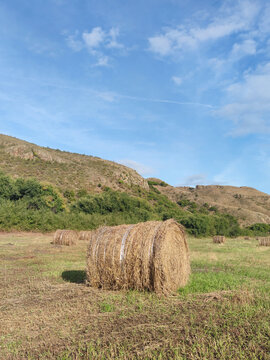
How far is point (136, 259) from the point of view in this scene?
6.37 metres

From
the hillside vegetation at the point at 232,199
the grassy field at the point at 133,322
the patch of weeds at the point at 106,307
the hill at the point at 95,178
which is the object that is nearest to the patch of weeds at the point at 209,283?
the grassy field at the point at 133,322

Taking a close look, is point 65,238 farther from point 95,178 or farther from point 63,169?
point 63,169

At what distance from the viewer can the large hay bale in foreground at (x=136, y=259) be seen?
6.28m

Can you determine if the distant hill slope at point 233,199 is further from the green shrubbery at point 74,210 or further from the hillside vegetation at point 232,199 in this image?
the green shrubbery at point 74,210

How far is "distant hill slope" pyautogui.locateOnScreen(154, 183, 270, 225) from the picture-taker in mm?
61031

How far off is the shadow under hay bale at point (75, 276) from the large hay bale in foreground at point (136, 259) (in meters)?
0.90

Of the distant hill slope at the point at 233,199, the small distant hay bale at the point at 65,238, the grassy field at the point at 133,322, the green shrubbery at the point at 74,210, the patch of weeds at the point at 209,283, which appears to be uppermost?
the distant hill slope at the point at 233,199

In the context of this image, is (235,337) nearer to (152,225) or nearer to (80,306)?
(80,306)

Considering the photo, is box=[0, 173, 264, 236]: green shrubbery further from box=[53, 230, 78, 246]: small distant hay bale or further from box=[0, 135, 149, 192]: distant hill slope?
box=[53, 230, 78, 246]: small distant hay bale

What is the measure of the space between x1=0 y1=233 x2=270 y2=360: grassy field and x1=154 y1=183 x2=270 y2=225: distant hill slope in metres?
55.4

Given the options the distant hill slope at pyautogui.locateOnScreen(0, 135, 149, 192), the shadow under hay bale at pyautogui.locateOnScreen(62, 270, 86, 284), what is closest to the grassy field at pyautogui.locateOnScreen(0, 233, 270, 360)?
the shadow under hay bale at pyautogui.locateOnScreen(62, 270, 86, 284)

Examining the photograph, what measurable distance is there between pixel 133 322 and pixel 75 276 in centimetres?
404

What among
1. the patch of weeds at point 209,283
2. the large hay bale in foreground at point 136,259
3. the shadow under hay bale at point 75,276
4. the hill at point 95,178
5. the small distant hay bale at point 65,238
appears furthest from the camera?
the hill at point 95,178

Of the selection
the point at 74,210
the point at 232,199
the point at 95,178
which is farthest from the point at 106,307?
the point at 232,199
